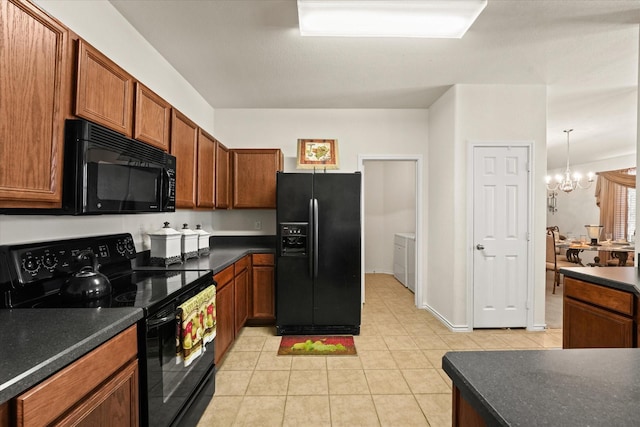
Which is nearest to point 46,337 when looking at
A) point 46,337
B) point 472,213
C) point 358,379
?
point 46,337

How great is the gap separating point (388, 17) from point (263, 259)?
2502 millimetres

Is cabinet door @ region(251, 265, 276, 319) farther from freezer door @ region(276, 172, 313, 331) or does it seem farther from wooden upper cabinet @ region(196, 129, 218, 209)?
wooden upper cabinet @ region(196, 129, 218, 209)

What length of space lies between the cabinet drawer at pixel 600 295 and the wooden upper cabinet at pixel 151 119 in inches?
118

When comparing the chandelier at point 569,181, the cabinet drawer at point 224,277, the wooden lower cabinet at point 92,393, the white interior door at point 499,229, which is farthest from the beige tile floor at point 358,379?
the chandelier at point 569,181

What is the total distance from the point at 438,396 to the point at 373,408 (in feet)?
1.63

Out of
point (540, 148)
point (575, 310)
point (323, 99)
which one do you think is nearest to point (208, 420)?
point (575, 310)

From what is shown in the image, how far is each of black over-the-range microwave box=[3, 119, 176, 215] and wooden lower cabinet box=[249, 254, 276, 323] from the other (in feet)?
5.03

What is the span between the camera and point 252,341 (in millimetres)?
3195

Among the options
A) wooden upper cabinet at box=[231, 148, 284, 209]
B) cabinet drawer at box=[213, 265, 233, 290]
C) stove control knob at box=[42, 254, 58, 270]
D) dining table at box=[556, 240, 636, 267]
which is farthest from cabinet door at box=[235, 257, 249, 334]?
dining table at box=[556, 240, 636, 267]

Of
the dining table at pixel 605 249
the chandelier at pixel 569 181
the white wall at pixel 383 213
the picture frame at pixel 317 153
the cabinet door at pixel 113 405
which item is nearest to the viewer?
the cabinet door at pixel 113 405

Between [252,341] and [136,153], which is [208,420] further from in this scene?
[136,153]

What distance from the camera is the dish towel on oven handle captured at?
1.67 metres

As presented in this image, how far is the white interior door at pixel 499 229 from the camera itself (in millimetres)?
3441

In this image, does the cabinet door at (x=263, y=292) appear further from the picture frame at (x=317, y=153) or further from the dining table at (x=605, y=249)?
the dining table at (x=605, y=249)
